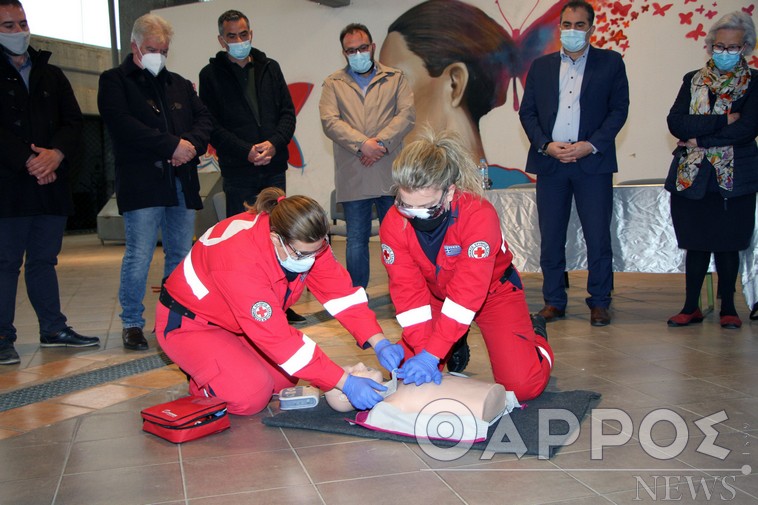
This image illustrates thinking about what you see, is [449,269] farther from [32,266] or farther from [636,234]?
[636,234]

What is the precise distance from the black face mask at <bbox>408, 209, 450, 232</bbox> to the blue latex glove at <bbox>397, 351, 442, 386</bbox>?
1.51ft

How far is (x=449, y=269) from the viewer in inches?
111

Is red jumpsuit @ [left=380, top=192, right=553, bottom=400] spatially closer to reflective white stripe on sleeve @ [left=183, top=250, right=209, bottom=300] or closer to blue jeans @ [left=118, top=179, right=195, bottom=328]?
reflective white stripe on sleeve @ [left=183, top=250, right=209, bottom=300]

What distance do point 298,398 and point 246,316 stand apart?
→ 0.48 m

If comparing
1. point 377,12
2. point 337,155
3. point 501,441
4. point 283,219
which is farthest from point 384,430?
point 377,12

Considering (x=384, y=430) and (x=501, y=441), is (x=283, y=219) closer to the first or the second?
(x=384, y=430)

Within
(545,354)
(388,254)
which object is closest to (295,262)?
(388,254)

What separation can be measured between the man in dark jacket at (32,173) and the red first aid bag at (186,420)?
57.6 inches

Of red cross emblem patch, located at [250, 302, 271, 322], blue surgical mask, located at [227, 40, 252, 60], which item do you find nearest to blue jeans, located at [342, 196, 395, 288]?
blue surgical mask, located at [227, 40, 252, 60]

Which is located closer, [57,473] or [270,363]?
[57,473]

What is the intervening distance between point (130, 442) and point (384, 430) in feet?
2.83

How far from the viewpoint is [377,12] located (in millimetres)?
9336

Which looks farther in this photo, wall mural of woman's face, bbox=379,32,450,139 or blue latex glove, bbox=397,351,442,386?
wall mural of woman's face, bbox=379,32,450,139

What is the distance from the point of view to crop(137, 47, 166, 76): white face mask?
392 centimetres
